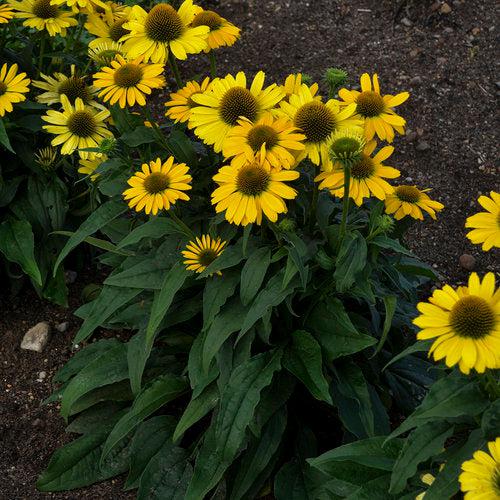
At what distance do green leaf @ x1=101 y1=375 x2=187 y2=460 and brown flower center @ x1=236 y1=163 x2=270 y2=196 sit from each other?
3.12 feet

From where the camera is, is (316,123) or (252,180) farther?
(316,123)

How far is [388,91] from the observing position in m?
5.06

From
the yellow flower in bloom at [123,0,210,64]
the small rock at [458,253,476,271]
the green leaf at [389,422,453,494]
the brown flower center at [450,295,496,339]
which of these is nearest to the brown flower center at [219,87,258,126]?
the yellow flower in bloom at [123,0,210,64]

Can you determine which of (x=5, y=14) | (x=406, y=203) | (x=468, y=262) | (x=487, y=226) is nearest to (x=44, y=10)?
(x=5, y=14)

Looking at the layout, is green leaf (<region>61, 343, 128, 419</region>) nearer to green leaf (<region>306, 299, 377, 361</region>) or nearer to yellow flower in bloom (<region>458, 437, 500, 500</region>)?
green leaf (<region>306, 299, 377, 361</region>)

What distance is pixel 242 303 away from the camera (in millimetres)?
2707

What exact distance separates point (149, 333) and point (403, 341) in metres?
1.07

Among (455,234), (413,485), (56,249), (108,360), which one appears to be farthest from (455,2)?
(413,485)

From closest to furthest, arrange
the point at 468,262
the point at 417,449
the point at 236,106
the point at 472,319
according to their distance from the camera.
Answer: the point at 472,319
the point at 417,449
the point at 236,106
the point at 468,262

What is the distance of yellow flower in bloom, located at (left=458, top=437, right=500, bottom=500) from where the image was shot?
1674 mm

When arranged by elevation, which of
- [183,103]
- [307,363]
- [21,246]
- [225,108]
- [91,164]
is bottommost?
[21,246]

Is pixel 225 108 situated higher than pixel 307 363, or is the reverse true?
pixel 225 108

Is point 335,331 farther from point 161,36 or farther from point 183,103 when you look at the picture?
point 161,36

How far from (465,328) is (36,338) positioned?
2.39m
